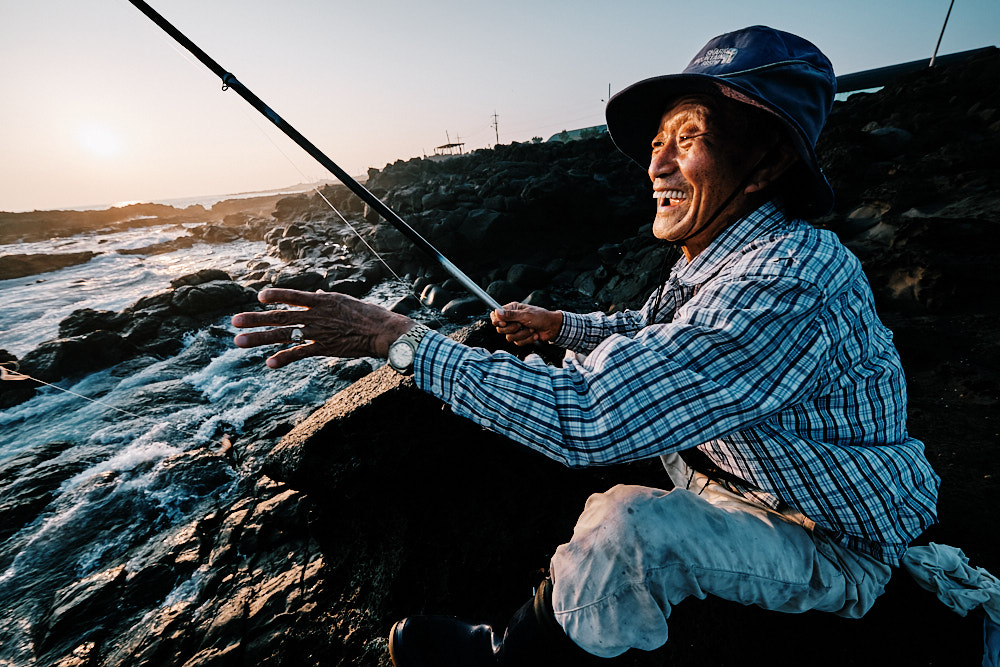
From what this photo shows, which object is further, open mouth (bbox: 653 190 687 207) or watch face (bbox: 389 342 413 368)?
open mouth (bbox: 653 190 687 207)

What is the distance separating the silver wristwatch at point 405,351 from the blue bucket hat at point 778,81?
159 centimetres

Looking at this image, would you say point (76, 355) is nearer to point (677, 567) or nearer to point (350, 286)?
point (350, 286)

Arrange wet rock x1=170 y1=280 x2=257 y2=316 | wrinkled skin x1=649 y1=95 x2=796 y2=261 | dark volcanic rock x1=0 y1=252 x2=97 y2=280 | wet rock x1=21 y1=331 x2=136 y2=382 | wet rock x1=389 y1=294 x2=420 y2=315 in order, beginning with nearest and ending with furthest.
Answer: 1. wrinkled skin x1=649 y1=95 x2=796 y2=261
2. wet rock x1=21 y1=331 x2=136 y2=382
3. wet rock x1=170 y1=280 x2=257 y2=316
4. wet rock x1=389 y1=294 x2=420 y2=315
5. dark volcanic rock x1=0 y1=252 x2=97 y2=280

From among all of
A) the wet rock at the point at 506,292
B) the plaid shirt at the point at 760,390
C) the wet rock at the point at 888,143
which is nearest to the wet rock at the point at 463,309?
the wet rock at the point at 506,292

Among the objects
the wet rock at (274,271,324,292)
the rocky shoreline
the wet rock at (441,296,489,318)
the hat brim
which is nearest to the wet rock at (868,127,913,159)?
the rocky shoreline

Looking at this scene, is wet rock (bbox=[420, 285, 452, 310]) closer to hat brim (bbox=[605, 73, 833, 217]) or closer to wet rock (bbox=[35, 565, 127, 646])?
wet rock (bbox=[35, 565, 127, 646])

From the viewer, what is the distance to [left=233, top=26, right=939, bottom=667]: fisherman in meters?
1.18

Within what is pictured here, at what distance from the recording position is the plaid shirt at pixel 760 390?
1.16 m

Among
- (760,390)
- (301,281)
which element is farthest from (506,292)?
(760,390)

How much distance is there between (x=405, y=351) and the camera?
1.42 metres

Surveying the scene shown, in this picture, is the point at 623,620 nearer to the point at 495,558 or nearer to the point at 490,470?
the point at 495,558

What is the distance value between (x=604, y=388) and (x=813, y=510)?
3.44 ft

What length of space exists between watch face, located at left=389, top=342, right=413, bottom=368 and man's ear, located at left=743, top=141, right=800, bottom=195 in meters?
1.64

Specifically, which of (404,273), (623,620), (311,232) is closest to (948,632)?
(623,620)
